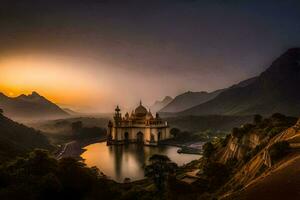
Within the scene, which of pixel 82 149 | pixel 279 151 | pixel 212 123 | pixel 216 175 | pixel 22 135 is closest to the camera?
pixel 279 151

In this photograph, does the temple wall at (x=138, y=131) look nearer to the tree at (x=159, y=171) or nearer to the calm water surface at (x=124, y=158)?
the calm water surface at (x=124, y=158)

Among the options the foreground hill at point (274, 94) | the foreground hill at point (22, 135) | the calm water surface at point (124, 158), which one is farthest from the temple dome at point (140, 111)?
the foreground hill at point (274, 94)

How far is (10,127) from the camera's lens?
249 feet

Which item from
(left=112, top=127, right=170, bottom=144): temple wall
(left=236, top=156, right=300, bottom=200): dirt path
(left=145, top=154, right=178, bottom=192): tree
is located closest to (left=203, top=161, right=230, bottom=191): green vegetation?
(left=145, top=154, right=178, bottom=192): tree

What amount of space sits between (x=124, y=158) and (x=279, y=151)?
41.4 m

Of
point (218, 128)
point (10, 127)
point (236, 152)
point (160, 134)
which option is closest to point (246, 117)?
point (218, 128)

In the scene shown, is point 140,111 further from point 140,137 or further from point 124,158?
point 124,158

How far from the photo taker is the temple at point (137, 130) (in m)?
83.7

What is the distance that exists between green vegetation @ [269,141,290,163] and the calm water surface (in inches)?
943

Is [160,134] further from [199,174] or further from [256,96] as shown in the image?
[256,96]

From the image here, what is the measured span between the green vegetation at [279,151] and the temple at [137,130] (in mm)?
56898

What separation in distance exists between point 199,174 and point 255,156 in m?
7.95

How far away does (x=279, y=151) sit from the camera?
25828mm

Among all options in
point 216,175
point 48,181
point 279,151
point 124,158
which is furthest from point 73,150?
point 279,151
